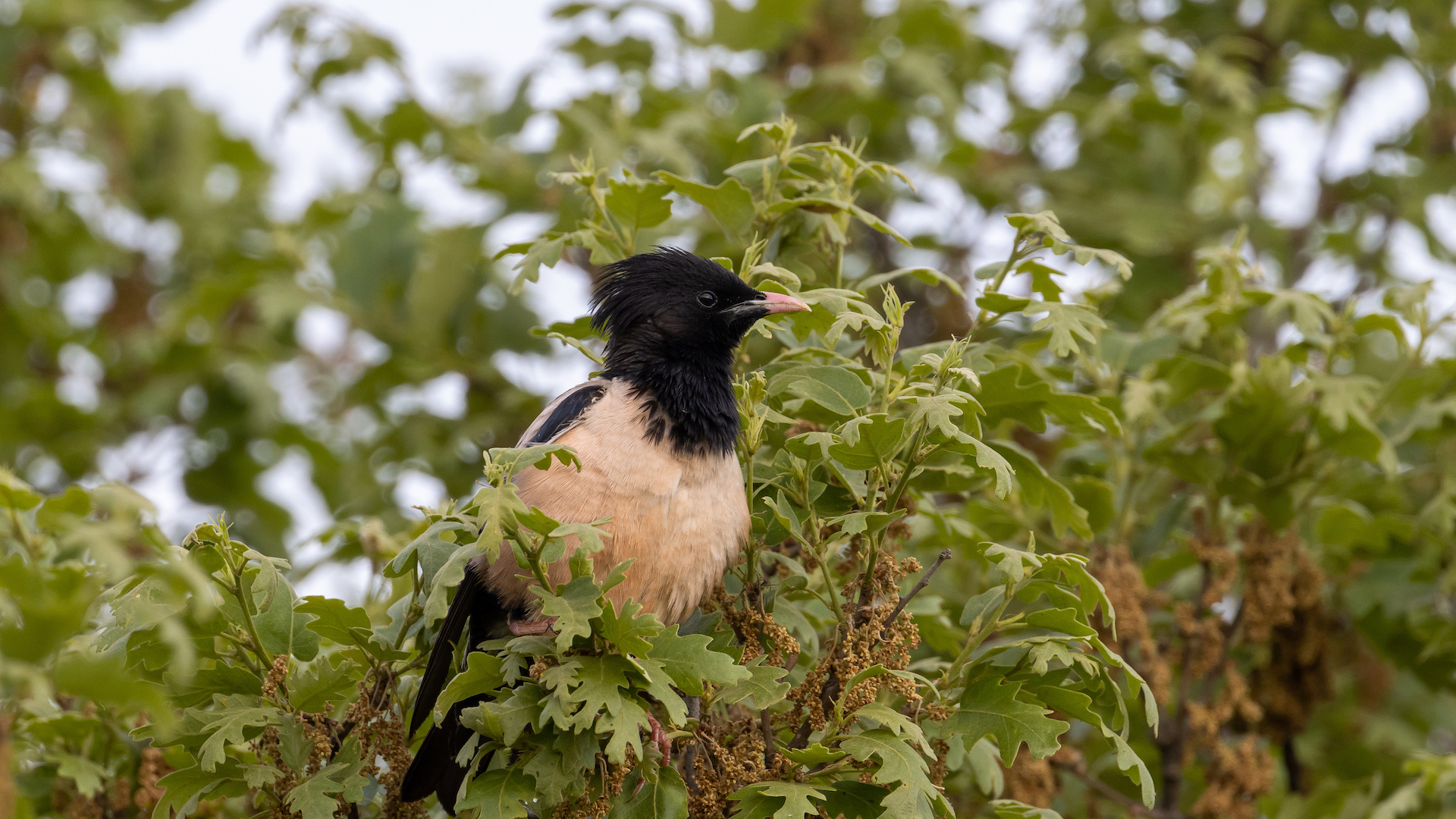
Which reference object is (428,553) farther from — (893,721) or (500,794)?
(893,721)

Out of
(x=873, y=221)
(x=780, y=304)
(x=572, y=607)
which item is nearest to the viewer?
(x=572, y=607)

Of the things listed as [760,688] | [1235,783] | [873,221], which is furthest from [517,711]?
Result: [1235,783]

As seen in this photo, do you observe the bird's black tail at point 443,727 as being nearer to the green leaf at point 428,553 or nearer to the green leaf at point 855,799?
the green leaf at point 428,553

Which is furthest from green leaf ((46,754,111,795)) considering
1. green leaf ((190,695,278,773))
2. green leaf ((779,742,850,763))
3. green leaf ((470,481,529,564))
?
green leaf ((779,742,850,763))

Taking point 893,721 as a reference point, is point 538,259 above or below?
above

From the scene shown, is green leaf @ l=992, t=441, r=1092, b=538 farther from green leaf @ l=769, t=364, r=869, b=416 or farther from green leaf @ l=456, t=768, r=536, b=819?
green leaf @ l=456, t=768, r=536, b=819

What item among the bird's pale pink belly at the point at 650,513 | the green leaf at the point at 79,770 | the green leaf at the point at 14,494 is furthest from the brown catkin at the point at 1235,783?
the green leaf at the point at 14,494

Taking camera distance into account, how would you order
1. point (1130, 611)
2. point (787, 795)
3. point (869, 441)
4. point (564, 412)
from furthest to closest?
point (1130, 611), point (564, 412), point (869, 441), point (787, 795)

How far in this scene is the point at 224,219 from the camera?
8344 mm

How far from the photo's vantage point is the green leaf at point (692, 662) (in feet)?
8.59

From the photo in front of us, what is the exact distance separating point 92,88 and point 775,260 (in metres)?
5.73

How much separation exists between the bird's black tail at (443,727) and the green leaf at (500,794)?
315 mm

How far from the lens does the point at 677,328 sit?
3.84 meters

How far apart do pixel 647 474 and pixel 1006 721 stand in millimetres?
1091
